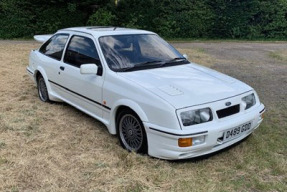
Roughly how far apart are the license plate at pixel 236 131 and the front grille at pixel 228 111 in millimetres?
176

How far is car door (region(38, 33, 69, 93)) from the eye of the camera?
5277mm

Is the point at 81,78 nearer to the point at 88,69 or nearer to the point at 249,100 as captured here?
the point at 88,69

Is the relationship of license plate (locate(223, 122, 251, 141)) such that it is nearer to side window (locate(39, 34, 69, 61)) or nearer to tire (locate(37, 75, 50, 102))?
side window (locate(39, 34, 69, 61))

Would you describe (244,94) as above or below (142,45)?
below

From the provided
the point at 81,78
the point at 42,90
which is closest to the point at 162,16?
the point at 42,90

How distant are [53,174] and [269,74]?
7046 millimetres

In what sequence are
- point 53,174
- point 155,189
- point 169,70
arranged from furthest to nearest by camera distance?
point 169,70 < point 53,174 < point 155,189

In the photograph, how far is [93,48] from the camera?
4.54 m

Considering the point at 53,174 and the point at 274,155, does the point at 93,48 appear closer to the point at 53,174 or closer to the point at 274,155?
the point at 53,174

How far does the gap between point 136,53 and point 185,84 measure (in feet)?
3.39

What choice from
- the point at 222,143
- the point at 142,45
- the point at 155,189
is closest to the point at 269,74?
the point at 142,45

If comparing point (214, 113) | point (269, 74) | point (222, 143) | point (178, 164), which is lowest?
point (269, 74)

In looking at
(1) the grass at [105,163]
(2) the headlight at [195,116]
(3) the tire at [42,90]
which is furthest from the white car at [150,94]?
(3) the tire at [42,90]

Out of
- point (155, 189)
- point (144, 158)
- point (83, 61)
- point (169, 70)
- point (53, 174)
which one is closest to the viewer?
point (155, 189)
